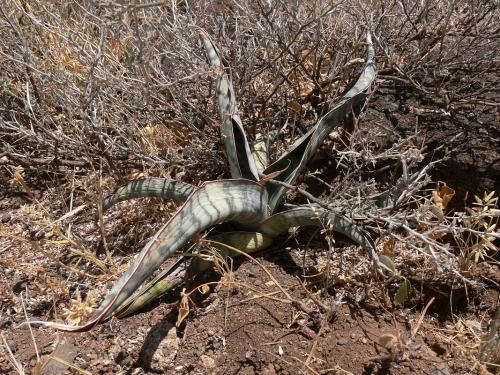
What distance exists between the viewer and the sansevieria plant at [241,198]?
1561mm

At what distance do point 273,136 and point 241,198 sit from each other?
1.80 ft

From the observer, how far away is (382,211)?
1745 mm

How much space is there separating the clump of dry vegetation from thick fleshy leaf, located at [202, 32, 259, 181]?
75 millimetres

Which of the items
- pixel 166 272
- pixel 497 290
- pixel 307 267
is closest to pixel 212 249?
pixel 166 272

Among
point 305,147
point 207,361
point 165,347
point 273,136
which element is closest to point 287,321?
point 207,361

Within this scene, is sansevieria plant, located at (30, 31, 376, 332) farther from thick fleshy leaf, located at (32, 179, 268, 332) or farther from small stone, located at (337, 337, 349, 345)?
small stone, located at (337, 337, 349, 345)

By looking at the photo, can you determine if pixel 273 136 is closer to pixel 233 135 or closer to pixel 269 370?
pixel 233 135

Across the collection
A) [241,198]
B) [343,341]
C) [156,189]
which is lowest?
[343,341]


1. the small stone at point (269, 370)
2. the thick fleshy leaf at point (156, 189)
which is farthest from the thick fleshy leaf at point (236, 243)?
the small stone at point (269, 370)

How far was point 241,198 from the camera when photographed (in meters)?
1.68

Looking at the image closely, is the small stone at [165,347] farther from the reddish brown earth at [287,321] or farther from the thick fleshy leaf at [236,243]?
the thick fleshy leaf at [236,243]

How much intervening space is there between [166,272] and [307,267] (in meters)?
0.50

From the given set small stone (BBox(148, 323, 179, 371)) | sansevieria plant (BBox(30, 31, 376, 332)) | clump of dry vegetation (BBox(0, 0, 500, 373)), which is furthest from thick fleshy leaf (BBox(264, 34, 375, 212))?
small stone (BBox(148, 323, 179, 371))

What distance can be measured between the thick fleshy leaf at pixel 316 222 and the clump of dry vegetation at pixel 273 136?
30 mm
